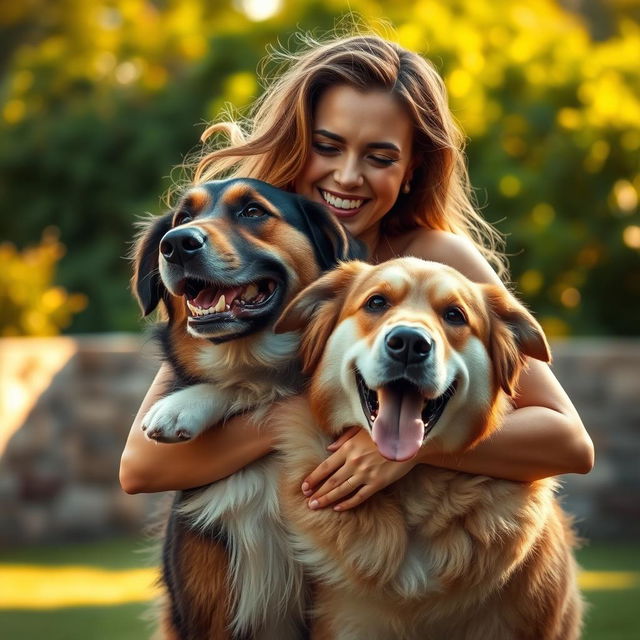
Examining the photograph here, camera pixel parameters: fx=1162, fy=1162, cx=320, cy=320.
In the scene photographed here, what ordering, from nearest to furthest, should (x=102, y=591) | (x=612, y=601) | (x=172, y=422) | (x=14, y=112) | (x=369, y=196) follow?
(x=172, y=422), (x=369, y=196), (x=612, y=601), (x=102, y=591), (x=14, y=112)

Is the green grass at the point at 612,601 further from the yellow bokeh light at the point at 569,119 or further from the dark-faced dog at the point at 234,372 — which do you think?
the yellow bokeh light at the point at 569,119

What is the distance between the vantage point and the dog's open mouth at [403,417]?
2.95 meters

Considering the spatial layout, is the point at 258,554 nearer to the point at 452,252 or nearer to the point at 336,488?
the point at 336,488

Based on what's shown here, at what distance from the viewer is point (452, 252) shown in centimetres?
375

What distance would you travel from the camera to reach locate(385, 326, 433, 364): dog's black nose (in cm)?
290

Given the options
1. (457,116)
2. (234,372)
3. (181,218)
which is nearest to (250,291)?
(234,372)

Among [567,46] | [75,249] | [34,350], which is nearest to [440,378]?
[34,350]

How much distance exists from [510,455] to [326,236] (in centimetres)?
90

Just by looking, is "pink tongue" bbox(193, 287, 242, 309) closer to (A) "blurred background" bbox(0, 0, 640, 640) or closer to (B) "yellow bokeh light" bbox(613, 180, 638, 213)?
(A) "blurred background" bbox(0, 0, 640, 640)

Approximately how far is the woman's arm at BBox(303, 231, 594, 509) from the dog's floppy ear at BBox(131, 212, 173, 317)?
84 cm

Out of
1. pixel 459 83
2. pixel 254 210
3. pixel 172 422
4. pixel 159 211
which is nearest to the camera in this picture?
pixel 172 422

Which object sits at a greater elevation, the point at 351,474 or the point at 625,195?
the point at 351,474

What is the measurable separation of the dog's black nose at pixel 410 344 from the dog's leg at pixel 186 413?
2.34 ft

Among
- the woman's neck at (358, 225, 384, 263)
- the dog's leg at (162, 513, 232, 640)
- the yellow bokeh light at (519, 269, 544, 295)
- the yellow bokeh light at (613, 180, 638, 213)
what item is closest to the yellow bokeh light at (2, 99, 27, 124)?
the yellow bokeh light at (519, 269, 544, 295)
